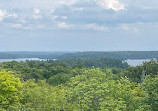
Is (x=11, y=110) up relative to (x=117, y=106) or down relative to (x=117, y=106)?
down

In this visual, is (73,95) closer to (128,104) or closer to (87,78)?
(87,78)

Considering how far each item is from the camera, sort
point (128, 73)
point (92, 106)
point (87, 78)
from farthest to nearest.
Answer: point (128, 73), point (87, 78), point (92, 106)

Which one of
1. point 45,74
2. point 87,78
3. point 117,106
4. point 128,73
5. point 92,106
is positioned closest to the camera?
point 117,106

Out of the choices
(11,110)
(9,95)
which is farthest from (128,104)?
(9,95)

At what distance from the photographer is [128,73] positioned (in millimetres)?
85562

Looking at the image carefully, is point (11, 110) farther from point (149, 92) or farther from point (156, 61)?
point (156, 61)

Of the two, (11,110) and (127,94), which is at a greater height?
(127,94)

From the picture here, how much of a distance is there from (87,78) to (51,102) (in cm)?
570

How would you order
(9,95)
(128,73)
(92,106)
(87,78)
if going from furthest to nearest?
(128,73) → (9,95) → (87,78) → (92,106)

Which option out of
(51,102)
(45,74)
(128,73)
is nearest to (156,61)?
(128,73)

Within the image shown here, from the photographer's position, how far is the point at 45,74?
404 feet

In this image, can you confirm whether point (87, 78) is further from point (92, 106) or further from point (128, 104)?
point (128, 104)

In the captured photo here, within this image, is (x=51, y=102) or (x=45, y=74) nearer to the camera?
(x=51, y=102)

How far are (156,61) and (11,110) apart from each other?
221 ft
